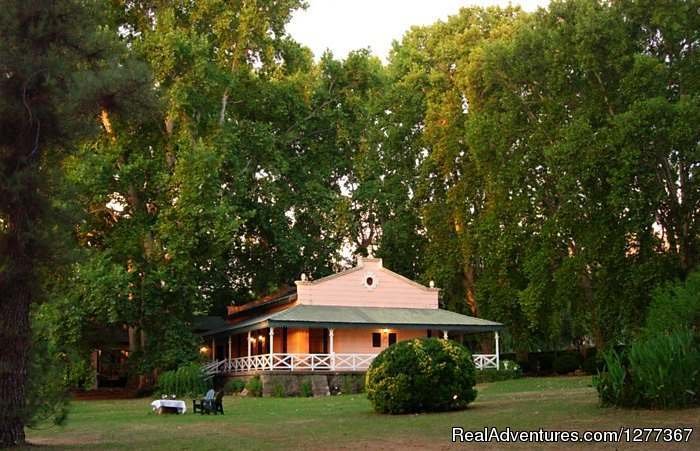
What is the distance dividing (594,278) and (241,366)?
1685cm

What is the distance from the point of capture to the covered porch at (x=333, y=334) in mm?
34312

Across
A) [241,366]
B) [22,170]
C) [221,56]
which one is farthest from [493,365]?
[22,170]

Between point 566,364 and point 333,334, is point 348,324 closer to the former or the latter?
point 333,334

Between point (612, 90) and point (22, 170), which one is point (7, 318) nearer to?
point (22, 170)

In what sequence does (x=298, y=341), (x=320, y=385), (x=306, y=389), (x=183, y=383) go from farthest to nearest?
(x=298, y=341) < (x=320, y=385) < (x=306, y=389) < (x=183, y=383)

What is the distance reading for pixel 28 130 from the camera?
1320 centimetres

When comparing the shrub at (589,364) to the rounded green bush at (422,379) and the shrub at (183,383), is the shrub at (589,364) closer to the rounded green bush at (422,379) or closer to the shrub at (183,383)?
the shrub at (183,383)

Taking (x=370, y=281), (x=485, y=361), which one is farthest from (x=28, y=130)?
A: (x=485, y=361)

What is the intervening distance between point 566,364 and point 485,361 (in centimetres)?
609

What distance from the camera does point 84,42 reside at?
45.1 feet

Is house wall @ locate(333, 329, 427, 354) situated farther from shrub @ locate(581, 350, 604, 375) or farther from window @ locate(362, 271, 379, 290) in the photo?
shrub @ locate(581, 350, 604, 375)

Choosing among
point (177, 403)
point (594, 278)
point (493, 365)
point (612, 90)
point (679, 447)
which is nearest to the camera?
point (679, 447)

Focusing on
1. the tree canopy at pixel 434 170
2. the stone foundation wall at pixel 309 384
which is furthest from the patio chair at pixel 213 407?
the stone foundation wall at pixel 309 384

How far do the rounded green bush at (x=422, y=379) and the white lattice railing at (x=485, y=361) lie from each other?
1929 cm
